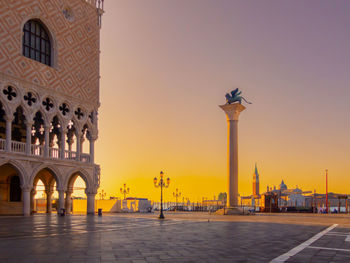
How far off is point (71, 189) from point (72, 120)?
18.7 feet

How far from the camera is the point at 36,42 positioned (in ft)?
92.5

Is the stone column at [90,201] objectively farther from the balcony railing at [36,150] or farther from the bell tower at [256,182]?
the bell tower at [256,182]

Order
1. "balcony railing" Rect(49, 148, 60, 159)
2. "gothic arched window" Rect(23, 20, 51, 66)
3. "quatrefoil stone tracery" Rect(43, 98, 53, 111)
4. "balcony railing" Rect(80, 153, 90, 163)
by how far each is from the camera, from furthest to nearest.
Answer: "balcony railing" Rect(80, 153, 90, 163)
"balcony railing" Rect(49, 148, 60, 159)
"quatrefoil stone tracery" Rect(43, 98, 53, 111)
"gothic arched window" Rect(23, 20, 51, 66)

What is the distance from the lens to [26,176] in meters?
25.5

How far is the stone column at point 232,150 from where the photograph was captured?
3316 centimetres

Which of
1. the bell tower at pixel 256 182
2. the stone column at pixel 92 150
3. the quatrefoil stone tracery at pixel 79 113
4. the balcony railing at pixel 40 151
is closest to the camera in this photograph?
the balcony railing at pixel 40 151

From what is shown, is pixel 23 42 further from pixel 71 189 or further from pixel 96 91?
pixel 71 189

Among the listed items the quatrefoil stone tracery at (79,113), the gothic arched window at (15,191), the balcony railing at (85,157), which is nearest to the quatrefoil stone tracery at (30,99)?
the quatrefoil stone tracery at (79,113)

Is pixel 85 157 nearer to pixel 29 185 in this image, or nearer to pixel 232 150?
pixel 29 185

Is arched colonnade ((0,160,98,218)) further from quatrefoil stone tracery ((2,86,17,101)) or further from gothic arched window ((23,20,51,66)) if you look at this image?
gothic arched window ((23,20,51,66))

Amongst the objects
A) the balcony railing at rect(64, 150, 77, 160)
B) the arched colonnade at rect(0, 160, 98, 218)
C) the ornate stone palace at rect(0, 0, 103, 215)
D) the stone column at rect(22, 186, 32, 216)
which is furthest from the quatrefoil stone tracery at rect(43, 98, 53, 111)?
the stone column at rect(22, 186, 32, 216)

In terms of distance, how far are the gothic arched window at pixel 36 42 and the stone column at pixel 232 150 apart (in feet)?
50.7

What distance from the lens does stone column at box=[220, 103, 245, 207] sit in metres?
33.2

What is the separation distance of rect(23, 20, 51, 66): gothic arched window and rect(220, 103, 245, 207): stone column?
1544 cm
